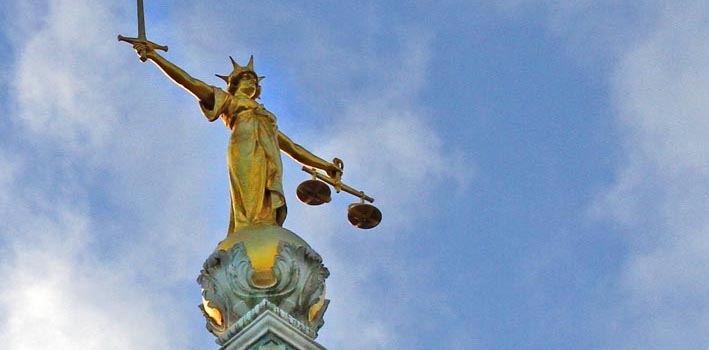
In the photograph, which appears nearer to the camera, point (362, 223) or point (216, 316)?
point (216, 316)

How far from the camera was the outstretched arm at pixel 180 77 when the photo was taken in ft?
76.8

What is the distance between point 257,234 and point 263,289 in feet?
2.73

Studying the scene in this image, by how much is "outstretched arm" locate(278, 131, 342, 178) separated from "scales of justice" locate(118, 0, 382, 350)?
1 centimetres

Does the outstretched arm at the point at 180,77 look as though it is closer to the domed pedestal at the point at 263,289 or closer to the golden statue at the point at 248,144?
the golden statue at the point at 248,144

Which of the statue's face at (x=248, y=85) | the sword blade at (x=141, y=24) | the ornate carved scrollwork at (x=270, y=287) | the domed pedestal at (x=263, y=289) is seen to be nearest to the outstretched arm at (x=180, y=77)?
the sword blade at (x=141, y=24)

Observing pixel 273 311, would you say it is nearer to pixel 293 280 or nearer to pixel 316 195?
pixel 293 280

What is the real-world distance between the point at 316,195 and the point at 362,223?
0.60m

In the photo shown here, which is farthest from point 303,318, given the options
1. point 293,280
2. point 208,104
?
point 208,104

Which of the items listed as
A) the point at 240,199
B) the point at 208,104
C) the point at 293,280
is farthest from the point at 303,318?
the point at 208,104

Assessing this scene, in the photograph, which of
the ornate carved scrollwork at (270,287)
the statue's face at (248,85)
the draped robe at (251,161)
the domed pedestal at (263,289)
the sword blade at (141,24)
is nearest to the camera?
the domed pedestal at (263,289)

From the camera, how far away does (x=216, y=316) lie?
2095 centimetres

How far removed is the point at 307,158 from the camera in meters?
24.0

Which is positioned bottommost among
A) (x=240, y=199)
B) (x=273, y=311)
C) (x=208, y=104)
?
(x=273, y=311)

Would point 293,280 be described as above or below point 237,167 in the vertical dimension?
below
